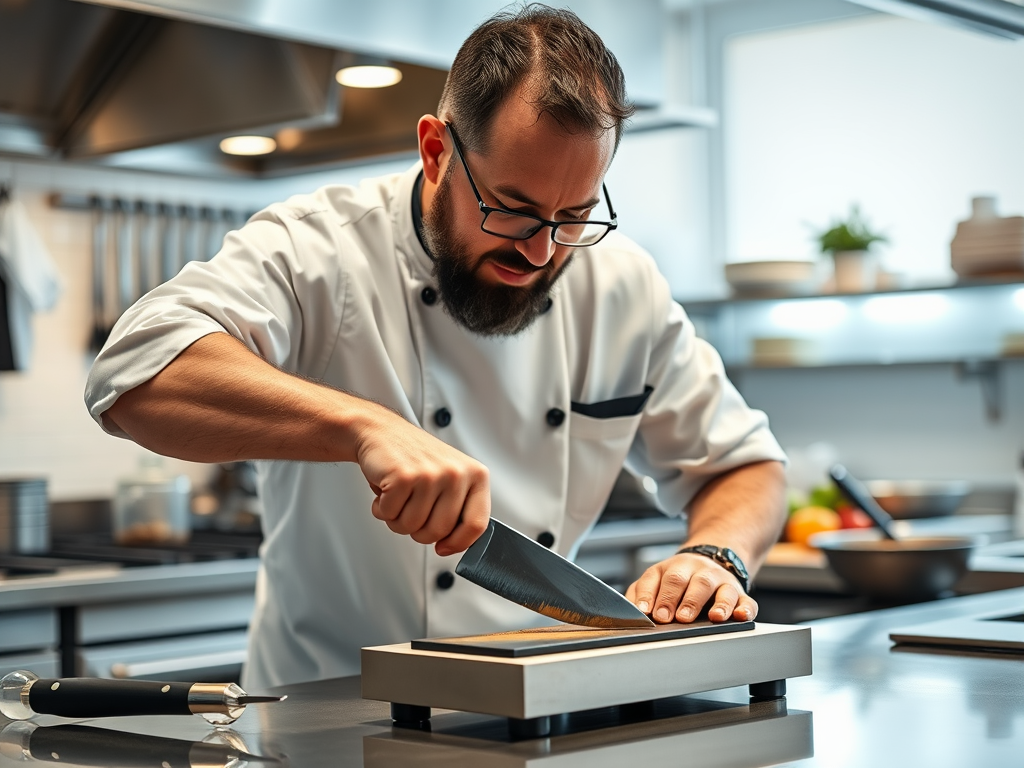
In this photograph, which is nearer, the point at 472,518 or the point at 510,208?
the point at 472,518

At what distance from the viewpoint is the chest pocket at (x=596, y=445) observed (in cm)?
171

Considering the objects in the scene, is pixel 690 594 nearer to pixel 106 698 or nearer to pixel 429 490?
pixel 429 490

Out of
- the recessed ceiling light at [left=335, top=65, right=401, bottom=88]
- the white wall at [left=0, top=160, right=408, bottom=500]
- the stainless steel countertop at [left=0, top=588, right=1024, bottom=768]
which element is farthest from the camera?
the white wall at [left=0, top=160, right=408, bottom=500]

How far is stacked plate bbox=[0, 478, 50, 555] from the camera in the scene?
275 cm

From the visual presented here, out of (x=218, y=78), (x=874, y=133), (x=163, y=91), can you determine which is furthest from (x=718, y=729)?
(x=874, y=133)

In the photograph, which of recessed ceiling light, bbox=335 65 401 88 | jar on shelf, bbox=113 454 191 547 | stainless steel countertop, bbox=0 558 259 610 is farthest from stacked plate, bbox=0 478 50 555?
recessed ceiling light, bbox=335 65 401 88

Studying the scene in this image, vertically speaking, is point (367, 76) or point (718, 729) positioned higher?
point (367, 76)

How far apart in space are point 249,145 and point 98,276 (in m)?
0.51

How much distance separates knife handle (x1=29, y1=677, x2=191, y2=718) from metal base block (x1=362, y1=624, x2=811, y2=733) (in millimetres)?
146

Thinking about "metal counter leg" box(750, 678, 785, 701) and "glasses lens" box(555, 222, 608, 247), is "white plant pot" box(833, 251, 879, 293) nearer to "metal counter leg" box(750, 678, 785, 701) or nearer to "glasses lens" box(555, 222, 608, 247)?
"glasses lens" box(555, 222, 608, 247)

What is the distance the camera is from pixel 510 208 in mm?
1346

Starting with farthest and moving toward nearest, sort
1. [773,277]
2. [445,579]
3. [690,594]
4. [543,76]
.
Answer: [773,277]
[445,579]
[543,76]
[690,594]

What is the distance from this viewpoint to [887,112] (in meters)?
4.57

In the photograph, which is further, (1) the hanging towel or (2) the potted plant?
(2) the potted plant
